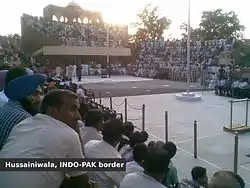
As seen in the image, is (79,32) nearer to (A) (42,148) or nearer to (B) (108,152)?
(B) (108,152)

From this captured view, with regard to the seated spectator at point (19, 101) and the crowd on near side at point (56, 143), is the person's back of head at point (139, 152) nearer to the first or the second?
the crowd on near side at point (56, 143)

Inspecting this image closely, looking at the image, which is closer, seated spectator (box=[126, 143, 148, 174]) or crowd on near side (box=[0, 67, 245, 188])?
crowd on near side (box=[0, 67, 245, 188])

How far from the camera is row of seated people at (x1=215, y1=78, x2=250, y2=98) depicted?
1608cm

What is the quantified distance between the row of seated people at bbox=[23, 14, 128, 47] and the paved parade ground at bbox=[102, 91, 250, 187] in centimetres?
2272

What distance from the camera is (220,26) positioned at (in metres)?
43.7

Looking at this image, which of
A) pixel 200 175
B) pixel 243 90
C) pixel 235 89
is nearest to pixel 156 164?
pixel 200 175

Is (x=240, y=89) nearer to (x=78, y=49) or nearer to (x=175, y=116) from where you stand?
(x=175, y=116)

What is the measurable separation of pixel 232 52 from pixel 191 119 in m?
14.7

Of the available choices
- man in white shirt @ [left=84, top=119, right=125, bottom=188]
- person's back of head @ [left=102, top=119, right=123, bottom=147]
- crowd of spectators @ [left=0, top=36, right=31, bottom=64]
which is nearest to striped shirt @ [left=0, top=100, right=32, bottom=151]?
man in white shirt @ [left=84, top=119, right=125, bottom=188]

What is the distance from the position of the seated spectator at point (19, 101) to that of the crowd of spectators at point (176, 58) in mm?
22975

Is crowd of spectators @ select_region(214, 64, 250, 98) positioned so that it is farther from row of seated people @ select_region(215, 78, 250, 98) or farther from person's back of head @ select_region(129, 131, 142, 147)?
person's back of head @ select_region(129, 131, 142, 147)

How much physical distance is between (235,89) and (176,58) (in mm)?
17019

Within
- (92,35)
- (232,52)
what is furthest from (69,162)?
(92,35)

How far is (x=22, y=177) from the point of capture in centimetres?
164
